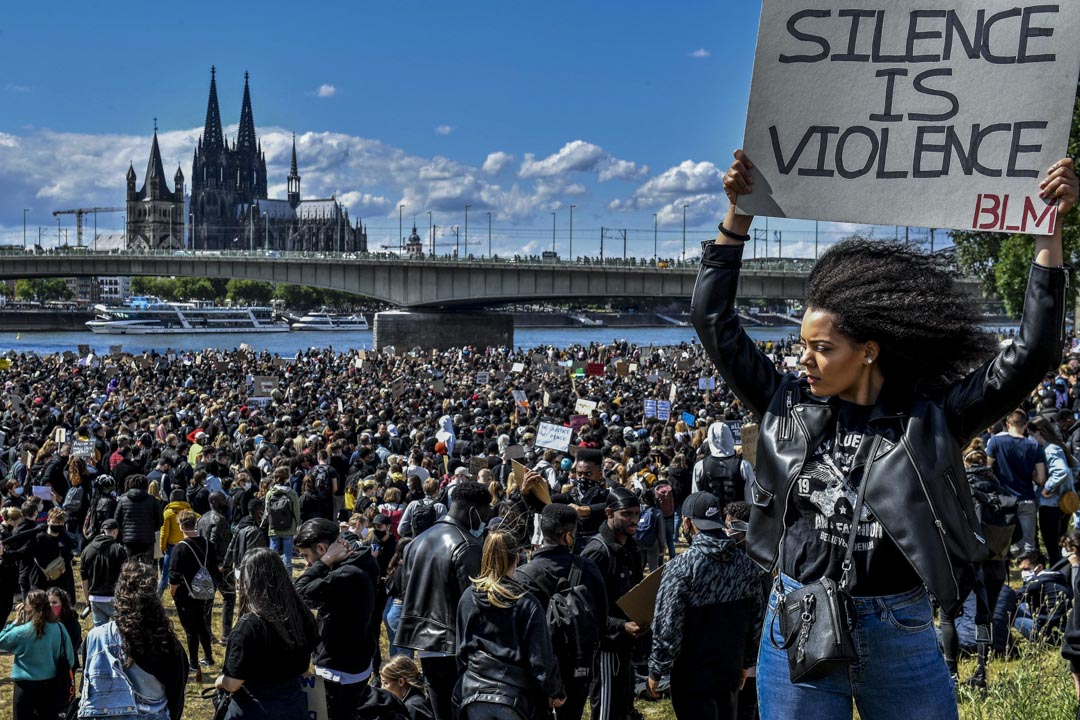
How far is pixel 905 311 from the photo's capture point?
9.07 ft

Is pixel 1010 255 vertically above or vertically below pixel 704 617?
above

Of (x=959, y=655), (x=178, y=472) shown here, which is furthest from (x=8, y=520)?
(x=959, y=655)

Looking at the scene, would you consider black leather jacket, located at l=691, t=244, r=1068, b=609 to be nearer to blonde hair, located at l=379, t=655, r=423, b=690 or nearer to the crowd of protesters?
the crowd of protesters

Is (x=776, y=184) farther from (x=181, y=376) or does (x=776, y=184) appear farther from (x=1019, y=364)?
(x=181, y=376)

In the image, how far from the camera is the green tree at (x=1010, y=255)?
25144 mm

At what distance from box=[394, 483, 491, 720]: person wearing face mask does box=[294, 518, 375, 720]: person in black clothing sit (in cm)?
23

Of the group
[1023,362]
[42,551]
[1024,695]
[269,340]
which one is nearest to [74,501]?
[42,551]

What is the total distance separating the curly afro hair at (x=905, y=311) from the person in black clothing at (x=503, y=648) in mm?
2444

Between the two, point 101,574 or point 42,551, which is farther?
point 42,551

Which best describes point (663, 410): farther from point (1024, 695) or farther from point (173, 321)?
point (173, 321)

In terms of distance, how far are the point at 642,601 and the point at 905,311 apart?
130 inches

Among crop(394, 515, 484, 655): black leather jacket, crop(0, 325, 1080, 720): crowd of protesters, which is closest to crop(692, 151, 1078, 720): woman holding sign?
crop(0, 325, 1080, 720): crowd of protesters

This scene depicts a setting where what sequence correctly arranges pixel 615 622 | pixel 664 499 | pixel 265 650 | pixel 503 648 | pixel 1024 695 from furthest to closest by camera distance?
pixel 664 499 < pixel 615 622 < pixel 1024 695 < pixel 503 648 < pixel 265 650

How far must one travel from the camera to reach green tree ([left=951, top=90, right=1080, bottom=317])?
2514cm
